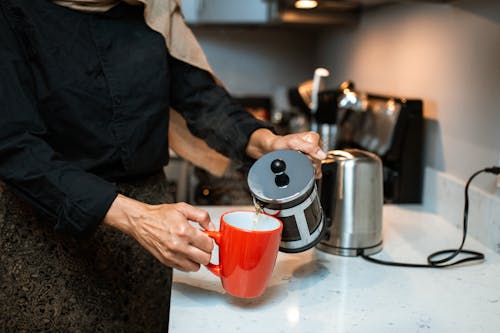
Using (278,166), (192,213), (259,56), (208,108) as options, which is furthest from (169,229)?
(259,56)

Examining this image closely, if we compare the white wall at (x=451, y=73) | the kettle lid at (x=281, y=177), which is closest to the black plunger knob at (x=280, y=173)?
the kettle lid at (x=281, y=177)

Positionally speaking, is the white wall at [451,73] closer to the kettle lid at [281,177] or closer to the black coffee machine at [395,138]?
the black coffee machine at [395,138]

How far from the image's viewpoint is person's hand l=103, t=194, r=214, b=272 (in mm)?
647

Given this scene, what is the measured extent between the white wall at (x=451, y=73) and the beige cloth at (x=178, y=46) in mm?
495

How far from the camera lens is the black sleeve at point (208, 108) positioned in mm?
998

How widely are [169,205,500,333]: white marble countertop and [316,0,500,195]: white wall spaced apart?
0.77ft

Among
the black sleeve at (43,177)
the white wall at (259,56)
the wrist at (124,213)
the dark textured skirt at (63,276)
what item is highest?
the white wall at (259,56)

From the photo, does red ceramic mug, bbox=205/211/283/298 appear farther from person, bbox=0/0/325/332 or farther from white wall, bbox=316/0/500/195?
white wall, bbox=316/0/500/195

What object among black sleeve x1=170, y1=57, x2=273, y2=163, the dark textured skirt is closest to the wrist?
the dark textured skirt

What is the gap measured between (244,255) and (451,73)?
0.71 metres

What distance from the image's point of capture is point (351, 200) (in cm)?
89

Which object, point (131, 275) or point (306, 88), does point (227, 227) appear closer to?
point (131, 275)

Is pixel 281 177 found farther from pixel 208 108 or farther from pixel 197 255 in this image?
pixel 208 108

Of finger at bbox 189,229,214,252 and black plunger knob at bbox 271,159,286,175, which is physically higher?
black plunger knob at bbox 271,159,286,175
